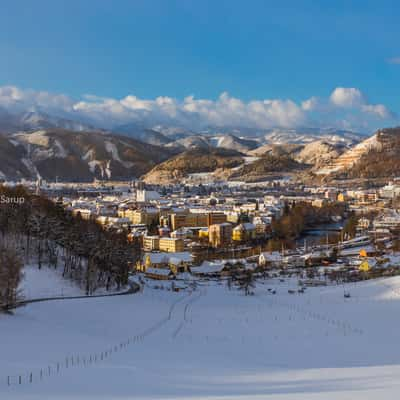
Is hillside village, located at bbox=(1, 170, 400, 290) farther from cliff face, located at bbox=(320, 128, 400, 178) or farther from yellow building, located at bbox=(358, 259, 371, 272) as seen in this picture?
cliff face, located at bbox=(320, 128, 400, 178)

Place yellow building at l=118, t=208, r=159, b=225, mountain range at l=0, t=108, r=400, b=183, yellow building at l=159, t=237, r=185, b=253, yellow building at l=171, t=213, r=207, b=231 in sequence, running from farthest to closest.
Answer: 1. mountain range at l=0, t=108, r=400, b=183
2. yellow building at l=118, t=208, r=159, b=225
3. yellow building at l=171, t=213, r=207, b=231
4. yellow building at l=159, t=237, r=185, b=253

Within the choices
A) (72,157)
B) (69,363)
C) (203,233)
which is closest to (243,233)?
(203,233)

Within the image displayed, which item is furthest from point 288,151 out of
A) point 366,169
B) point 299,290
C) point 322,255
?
point 299,290

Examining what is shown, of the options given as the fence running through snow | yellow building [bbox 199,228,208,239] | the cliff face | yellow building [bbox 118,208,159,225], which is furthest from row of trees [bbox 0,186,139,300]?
the cliff face

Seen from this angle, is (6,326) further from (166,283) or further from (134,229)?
(134,229)

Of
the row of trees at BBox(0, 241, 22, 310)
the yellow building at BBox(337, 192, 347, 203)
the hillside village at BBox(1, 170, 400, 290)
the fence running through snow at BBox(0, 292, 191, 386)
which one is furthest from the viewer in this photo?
the yellow building at BBox(337, 192, 347, 203)

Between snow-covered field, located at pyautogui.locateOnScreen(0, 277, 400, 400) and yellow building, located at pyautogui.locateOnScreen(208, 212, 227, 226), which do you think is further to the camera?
yellow building, located at pyautogui.locateOnScreen(208, 212, 227, 226)

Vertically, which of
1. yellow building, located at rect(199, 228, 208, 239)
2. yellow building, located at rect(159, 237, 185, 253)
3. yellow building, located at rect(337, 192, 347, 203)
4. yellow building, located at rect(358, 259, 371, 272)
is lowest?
yellow building, located at rect(358, 259, 371, 272)
